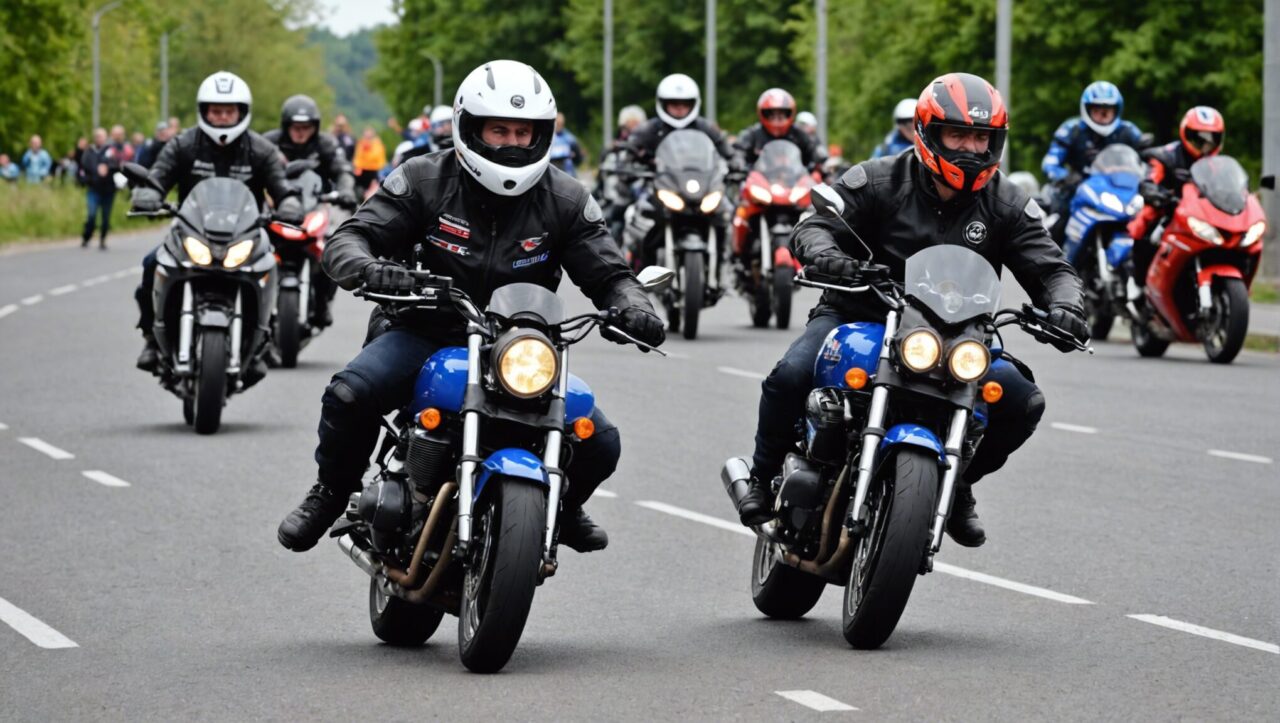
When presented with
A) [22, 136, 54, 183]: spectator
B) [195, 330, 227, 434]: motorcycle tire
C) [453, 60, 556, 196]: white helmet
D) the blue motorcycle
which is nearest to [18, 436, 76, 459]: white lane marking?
[195, 330, 227, 434]: motorcycle tire

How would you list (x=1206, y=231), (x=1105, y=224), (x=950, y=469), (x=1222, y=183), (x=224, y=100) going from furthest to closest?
(x=1105, y=224), (x=1222, y=183), (x=1206, y=231), (x=224, y=100), (x=950, y=469)

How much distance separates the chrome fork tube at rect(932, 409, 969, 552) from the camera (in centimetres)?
700

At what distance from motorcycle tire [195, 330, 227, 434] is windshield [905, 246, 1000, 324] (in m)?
6.65

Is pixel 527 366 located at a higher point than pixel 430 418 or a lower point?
higher

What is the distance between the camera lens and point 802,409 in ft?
25.3

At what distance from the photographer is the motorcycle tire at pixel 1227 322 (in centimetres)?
1795

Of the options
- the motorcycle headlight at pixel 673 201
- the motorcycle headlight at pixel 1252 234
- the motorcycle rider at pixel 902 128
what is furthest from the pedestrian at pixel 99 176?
the motorcycle headlight at pixel 1252 234

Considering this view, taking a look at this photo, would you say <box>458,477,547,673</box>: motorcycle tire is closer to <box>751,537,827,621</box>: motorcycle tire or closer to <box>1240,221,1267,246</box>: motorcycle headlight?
<box>751,537,827,621</box>: motorcycle tire

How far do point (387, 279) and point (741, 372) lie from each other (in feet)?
35.8

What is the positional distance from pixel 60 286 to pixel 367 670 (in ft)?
76.1

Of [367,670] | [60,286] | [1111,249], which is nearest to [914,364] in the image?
[367,670]

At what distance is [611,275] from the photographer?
7.48 m

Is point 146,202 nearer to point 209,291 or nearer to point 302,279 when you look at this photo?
point 209,291

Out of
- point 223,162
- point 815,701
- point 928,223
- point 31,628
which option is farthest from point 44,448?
point 815,701
